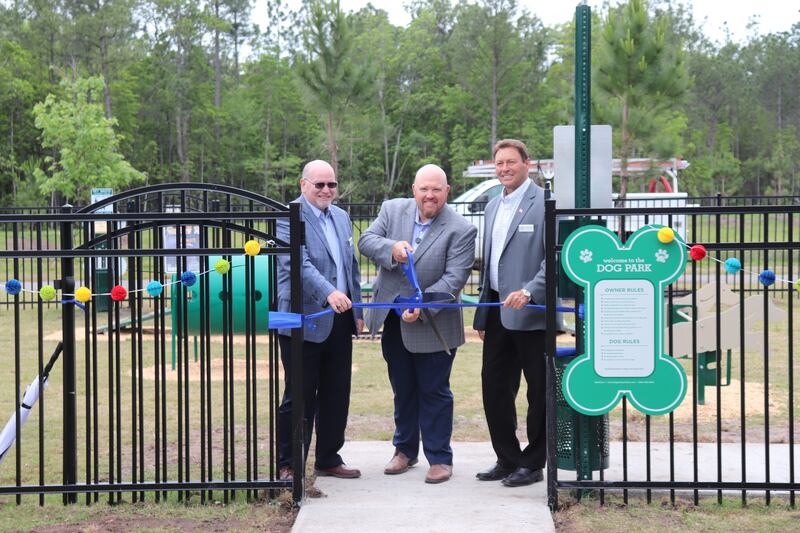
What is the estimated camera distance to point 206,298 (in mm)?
5477

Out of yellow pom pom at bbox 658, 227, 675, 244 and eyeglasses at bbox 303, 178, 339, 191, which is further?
eyeglasses at bbox 303, 178, 339, 191

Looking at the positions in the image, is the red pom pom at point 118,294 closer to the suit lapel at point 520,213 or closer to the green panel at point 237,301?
the suit lapel at point 520,213

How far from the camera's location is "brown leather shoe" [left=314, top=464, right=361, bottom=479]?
6117 millimetres

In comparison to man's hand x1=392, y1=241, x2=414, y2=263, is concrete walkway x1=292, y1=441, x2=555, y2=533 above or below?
Answer: below

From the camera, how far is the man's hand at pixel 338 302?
18.6 feet

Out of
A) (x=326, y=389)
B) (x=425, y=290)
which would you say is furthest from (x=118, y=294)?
(x=425, y=290)

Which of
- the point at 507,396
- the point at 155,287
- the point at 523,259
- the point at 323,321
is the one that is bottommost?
the point at 507,396

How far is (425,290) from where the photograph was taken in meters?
5.94


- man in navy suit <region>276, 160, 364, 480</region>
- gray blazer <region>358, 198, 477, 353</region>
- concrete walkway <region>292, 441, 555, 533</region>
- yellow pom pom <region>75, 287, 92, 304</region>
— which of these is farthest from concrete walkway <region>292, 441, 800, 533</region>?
yellow pom pom <region>75, 287, 92, 304</region>

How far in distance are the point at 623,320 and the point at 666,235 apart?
499mm

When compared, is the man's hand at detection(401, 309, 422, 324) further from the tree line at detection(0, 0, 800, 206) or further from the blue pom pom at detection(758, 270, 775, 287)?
the tree line at detection(0, 0, 800, 206)

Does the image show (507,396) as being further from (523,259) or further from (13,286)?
(13,286)

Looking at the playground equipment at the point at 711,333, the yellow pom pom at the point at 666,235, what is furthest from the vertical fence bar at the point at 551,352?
the playground equipment at the point at 711,333

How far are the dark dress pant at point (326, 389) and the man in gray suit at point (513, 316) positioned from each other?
0.83m
